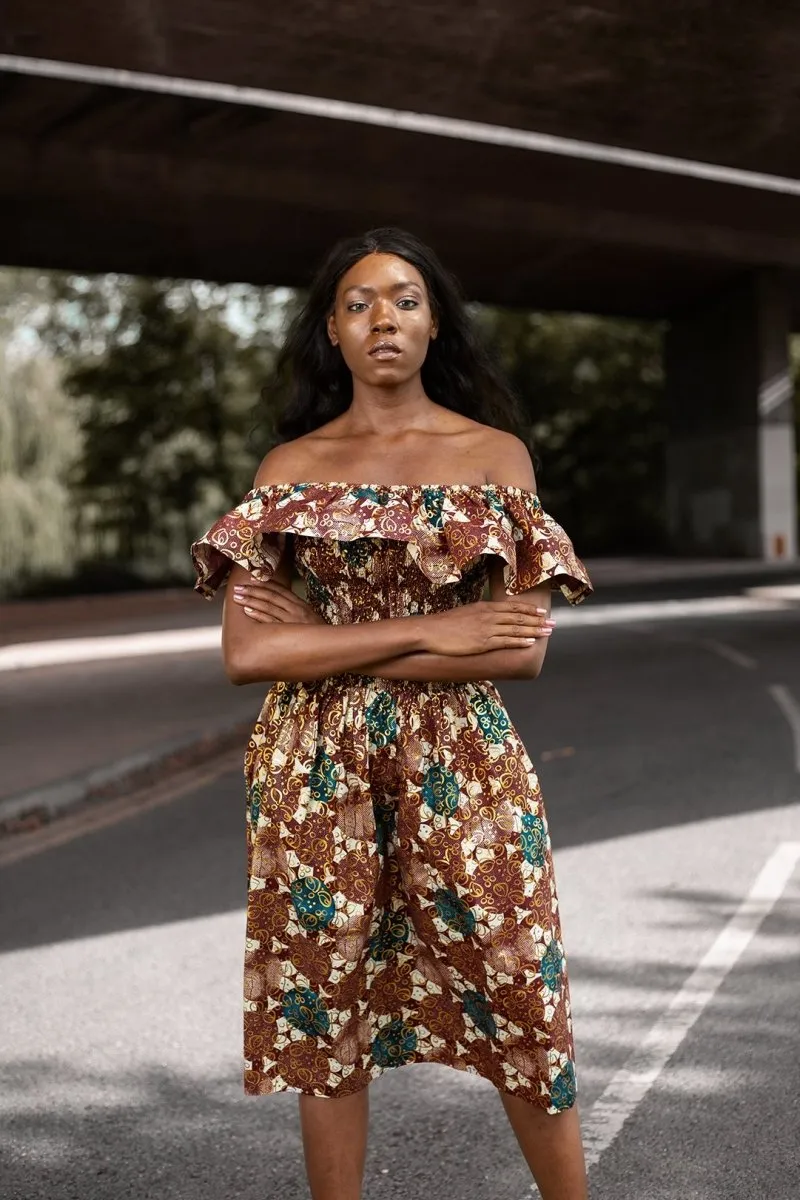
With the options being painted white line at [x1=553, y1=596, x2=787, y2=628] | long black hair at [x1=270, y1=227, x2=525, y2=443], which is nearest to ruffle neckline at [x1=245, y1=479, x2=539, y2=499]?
long black hair at [x1=270, y1=227, x2=525, y2=443]

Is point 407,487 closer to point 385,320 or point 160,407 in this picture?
point 385,320

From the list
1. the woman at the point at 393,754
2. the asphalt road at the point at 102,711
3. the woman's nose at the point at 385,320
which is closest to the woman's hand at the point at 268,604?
the woman at the point at 393,754

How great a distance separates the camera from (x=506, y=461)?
275 cm

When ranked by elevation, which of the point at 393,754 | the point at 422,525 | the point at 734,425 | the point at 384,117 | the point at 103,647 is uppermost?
the point at 384,117

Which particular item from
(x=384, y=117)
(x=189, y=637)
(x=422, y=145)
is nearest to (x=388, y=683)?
(x=189, y=637)

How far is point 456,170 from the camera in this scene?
79.1 ft

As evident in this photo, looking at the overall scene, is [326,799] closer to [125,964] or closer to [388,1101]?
[388,1101]

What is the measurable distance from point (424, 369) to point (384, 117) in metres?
18.9

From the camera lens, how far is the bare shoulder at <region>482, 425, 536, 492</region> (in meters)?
2.74

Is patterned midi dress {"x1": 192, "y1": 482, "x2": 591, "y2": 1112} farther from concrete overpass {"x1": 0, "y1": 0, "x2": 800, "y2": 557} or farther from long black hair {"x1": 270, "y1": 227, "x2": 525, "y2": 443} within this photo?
concrete overpass {"x1": 0, "y1": 0, "x2": 800, "y2": 557}

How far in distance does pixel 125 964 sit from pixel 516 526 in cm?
307

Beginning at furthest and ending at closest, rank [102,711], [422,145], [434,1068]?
[422,145] < [102,711] < [434,1068]

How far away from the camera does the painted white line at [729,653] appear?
1413 centimetres

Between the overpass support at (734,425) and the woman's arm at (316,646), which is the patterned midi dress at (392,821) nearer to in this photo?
the woman's arm at (316,646)
